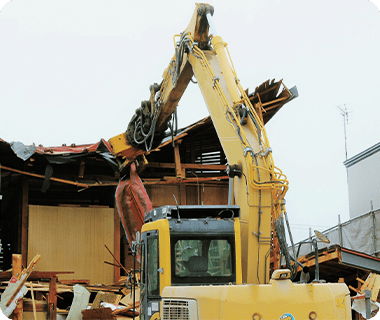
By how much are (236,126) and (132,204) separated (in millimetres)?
7197

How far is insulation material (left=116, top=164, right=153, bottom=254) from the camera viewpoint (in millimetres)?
15250

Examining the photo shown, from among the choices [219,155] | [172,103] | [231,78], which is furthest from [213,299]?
[219,155]

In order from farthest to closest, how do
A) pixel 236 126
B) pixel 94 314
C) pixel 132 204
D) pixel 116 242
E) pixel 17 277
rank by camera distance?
1. pixel 116 242
2. pixel 132 204
3. pixel 94 314
4. pixel 17 277
5. pixel 236 126

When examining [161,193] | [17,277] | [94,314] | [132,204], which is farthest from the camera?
[161,193]

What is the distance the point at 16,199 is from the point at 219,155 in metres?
8.96

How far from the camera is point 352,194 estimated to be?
2650cm

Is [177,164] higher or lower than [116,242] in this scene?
higher

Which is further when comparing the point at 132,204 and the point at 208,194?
the point at 208,194

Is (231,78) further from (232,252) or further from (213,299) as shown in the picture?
A: (213,299)

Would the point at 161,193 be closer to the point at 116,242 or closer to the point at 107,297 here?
the point at 116,242

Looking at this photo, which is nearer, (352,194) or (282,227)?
(282,227)

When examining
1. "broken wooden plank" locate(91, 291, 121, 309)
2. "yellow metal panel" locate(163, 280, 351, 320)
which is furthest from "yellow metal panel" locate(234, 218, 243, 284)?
"broken wooden plank" locate(91, 291, 121, 309)

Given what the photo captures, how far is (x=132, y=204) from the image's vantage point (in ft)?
50.2

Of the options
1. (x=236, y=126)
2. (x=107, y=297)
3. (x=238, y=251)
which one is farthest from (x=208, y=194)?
(x=238, y=251)
